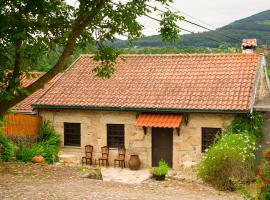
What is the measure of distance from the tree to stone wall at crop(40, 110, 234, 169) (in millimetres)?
8325

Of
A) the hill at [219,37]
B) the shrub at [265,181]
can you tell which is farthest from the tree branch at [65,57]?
the hill at [219,37]

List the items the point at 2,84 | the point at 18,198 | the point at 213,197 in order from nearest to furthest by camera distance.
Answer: the point at 2,84 < the point at 18,198 < the point at 213,197

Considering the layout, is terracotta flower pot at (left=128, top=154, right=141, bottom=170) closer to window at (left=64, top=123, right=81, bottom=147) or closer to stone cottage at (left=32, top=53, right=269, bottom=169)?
stone cottage at (left=32, top=53, right=269, bottom=169)

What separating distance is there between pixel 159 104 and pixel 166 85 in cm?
153

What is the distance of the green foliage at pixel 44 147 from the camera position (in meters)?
17.6

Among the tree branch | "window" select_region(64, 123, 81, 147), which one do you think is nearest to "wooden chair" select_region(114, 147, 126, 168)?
"window" select_region(64, 123, 81, 147)

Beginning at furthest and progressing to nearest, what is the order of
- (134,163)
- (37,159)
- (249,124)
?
(134,163), (37,159), (249,124)

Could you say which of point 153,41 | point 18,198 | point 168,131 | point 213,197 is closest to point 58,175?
point 18,198

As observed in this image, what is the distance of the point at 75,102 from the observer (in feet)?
66.2

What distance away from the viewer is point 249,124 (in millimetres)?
17109

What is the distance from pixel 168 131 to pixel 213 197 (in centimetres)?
648

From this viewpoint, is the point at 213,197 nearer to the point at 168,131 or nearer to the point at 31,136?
the point at 168,131

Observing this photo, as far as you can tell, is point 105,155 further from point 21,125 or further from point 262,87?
point 262,87

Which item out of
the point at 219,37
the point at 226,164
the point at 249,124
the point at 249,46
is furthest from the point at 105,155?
the point at 219,37
